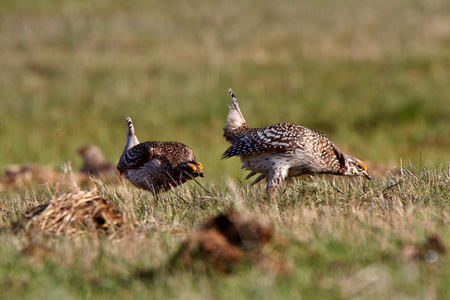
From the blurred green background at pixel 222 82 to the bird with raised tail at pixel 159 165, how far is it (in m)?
4.24

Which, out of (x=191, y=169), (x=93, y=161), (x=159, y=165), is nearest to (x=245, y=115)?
(x=93, y=161)

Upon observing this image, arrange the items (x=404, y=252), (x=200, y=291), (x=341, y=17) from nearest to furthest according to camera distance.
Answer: (x=200, y=291), (x=404, y=252), (x=341, y=17)

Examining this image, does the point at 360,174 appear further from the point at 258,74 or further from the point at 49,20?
the point at 49,20

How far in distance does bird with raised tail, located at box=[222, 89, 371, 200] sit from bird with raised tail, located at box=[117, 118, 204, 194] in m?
0.56

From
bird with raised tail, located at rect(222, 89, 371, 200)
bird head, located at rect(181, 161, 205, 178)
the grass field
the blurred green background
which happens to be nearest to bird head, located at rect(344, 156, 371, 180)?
bird with raised tail, located at rect(222, 89, 371, 200)

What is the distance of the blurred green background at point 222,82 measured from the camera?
1577 cm

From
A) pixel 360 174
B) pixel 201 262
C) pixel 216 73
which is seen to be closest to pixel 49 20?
pixel 216 73

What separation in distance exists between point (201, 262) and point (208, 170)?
9.34 metres

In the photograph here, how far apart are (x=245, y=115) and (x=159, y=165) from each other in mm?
9496

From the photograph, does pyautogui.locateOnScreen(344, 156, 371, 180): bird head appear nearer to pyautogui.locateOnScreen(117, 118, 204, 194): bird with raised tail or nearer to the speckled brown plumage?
pyautogui.locateOnScreen(117, 118, 204, 194): bird with raised tail

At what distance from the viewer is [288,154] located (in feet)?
23.0

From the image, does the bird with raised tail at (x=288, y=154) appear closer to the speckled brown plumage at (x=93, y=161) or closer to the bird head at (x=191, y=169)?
the bird head at (x=191, y=169)

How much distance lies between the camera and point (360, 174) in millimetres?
7402

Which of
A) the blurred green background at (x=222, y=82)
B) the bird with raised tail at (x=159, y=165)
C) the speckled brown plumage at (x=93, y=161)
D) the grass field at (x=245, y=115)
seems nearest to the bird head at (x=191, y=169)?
the bird with raised tail at (x=159, y=165)
